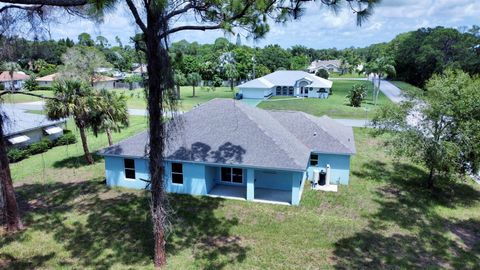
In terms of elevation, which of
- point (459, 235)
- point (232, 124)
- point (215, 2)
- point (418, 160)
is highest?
point (215, 2)

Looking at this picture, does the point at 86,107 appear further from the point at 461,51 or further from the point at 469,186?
the point at 461,51

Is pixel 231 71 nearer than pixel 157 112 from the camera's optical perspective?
No

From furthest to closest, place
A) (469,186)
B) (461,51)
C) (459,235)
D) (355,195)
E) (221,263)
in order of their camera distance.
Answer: (461,51)
(469,186)
(355,195)
(459,235)
(221,263)

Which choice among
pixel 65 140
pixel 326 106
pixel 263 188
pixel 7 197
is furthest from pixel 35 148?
pixel 326 106

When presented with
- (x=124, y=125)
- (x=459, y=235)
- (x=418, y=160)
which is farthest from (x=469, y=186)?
(x=124, y=125)

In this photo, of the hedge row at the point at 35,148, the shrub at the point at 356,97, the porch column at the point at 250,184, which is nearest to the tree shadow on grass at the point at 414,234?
the porch column at the point at 250,184

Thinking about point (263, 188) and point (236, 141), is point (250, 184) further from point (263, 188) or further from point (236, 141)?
point (236, 141)
